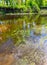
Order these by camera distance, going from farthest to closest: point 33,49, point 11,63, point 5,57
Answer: point 33,49
point 5,57
point 11,63

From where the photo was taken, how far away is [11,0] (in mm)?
39844

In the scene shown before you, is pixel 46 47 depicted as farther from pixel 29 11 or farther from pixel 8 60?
pixel 29 11

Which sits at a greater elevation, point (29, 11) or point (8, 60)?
point (8, 60)

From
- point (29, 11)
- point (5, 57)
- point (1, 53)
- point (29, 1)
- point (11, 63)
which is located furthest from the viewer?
point (29, 1)

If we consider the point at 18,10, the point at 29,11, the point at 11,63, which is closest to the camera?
the point at 11,63

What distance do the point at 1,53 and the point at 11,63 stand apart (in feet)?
4.47

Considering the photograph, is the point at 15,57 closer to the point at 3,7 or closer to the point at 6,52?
the point at 6,52

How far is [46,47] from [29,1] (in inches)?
1551

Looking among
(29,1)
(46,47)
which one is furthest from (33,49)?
(29,1)

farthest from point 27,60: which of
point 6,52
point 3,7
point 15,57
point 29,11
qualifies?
point 29,11

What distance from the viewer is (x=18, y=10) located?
3856cm

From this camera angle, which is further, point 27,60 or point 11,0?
point 11,0

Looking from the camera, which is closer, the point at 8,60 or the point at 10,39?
the point at 8,60

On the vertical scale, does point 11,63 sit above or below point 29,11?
above
